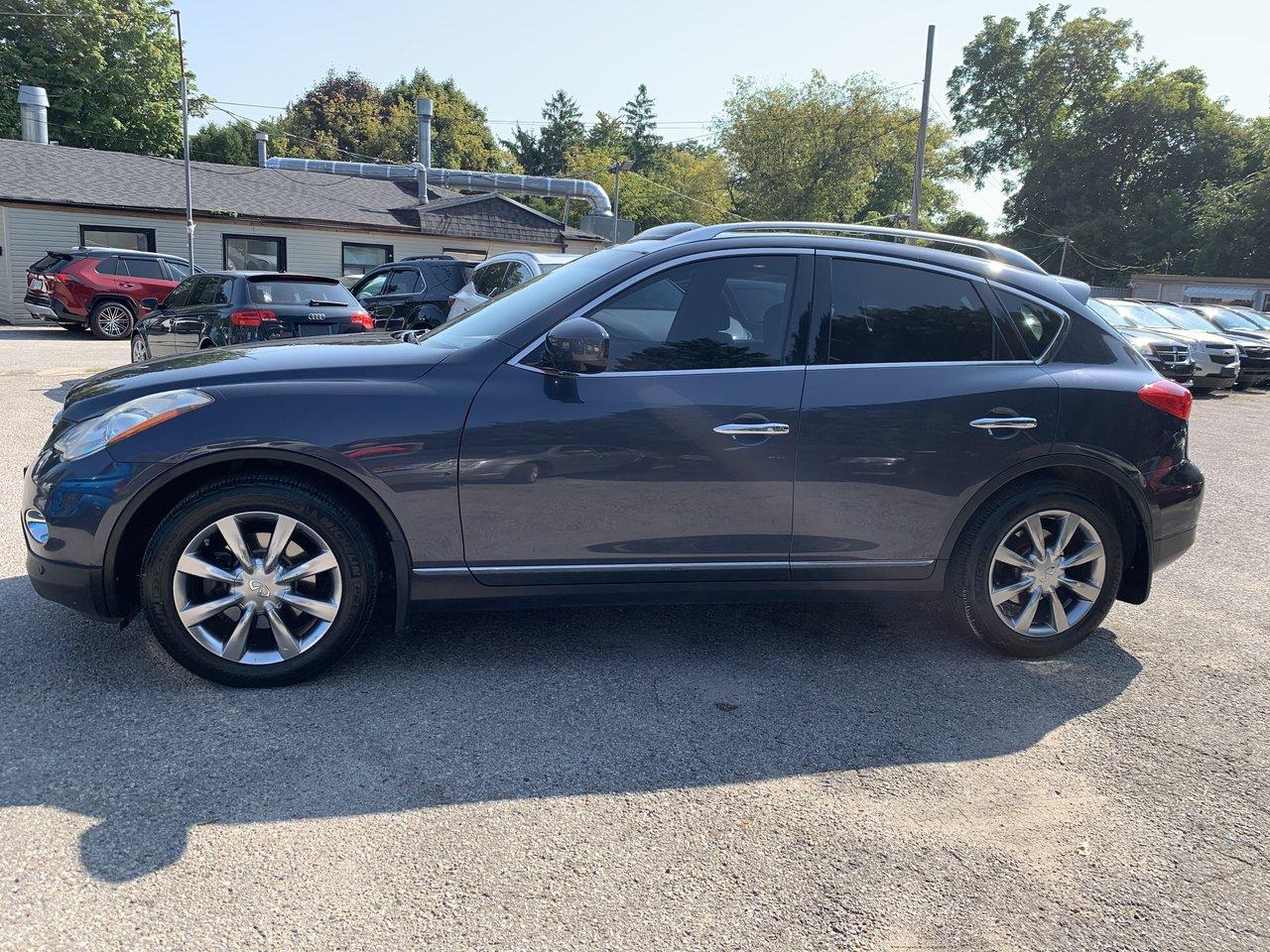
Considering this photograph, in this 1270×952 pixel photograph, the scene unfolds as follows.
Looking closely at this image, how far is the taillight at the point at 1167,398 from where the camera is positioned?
407 cm

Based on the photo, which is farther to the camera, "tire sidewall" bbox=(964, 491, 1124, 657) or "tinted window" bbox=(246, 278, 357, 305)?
"tinted window" bbox=(246, 278, 357, 305)

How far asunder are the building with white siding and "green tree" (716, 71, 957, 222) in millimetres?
31636

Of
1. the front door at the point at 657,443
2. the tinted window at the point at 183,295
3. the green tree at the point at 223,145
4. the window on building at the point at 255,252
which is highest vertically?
the green tree at the point at 223,145

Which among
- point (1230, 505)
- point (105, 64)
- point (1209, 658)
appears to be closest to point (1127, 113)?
point (105, 64)

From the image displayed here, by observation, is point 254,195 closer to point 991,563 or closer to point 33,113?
point 33,113

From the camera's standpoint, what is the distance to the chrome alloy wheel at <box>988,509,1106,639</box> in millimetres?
4008

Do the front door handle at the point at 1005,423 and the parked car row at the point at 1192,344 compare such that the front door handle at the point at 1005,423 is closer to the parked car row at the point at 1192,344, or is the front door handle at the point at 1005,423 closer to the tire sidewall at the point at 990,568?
the tire sidewall at the point at 990,568

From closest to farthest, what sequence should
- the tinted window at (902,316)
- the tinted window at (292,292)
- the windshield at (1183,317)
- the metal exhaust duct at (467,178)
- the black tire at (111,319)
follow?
1. the tinted window at (902,316)
2. the tinted window at (292,292)
3. the windshield at (1183,317)
4. the black tire at (111,319)
5. the metal exhaust duct at (467,178)

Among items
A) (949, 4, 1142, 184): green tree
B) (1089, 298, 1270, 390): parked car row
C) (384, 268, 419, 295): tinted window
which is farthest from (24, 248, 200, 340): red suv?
(949, 4, 1142, 184): green tree

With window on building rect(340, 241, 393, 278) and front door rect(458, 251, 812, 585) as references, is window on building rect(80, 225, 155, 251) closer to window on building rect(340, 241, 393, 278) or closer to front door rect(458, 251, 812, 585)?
window on building rect(340, 241, 393, 278)

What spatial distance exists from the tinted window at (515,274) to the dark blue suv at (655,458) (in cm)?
659

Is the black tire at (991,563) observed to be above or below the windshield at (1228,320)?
below

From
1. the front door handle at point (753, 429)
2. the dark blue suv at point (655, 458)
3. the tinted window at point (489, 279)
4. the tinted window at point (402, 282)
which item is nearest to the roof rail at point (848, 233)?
the dark blue suv at point (655, 458)

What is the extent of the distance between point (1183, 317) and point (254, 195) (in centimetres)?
2414
